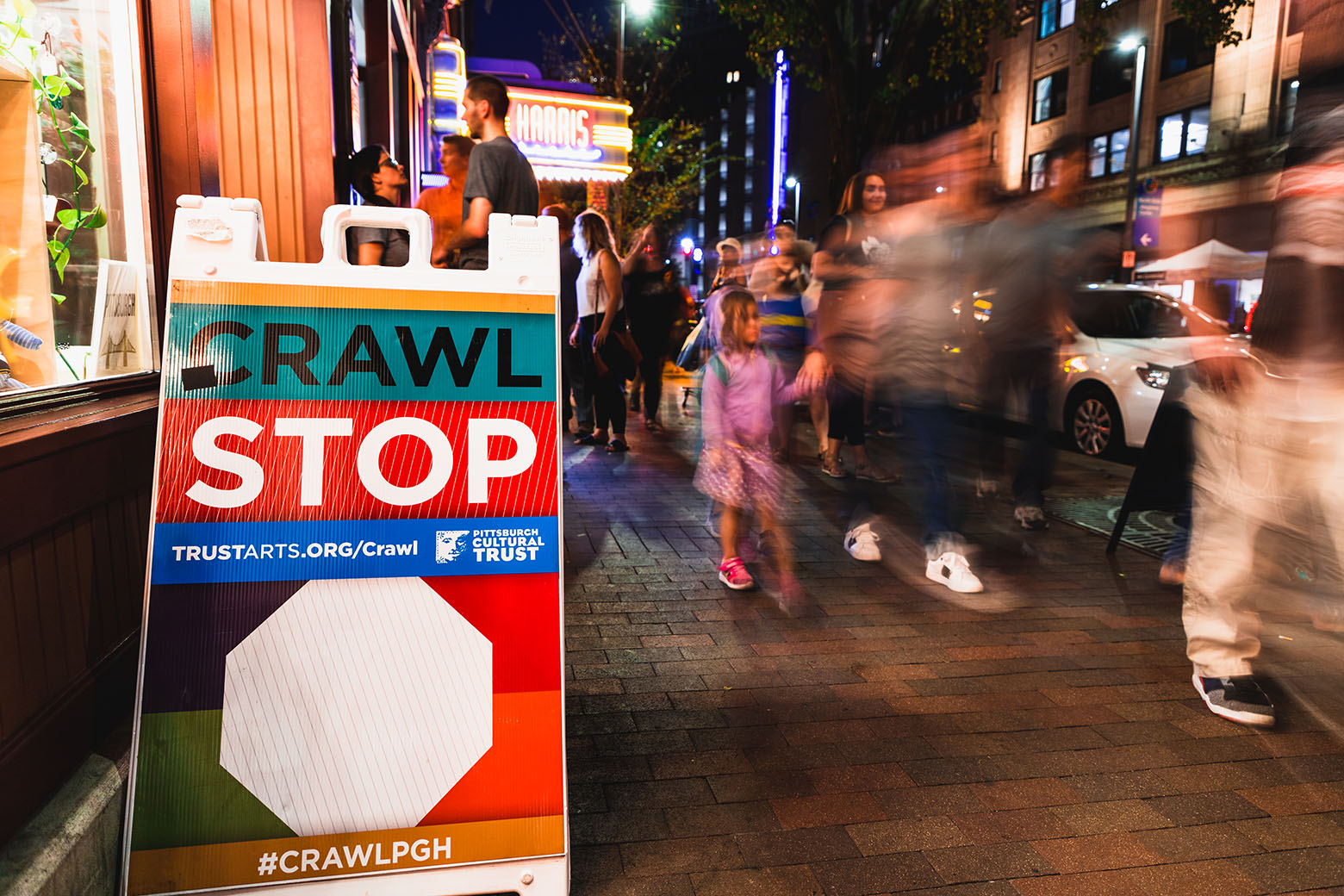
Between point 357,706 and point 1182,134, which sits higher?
point 1182,134

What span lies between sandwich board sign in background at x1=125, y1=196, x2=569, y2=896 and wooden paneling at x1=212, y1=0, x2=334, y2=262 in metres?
1.89

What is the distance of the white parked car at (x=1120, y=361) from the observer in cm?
852

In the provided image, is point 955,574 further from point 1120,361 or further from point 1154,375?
point 1120,361

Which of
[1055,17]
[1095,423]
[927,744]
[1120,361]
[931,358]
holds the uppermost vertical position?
[1055,17]

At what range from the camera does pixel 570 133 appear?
15461 mm

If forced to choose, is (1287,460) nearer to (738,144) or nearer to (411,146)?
(411,146)

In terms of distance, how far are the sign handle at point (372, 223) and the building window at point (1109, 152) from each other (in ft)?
106

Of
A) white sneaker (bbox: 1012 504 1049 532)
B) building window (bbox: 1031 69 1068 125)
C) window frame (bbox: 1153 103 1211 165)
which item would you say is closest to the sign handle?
white sneaker (bbox: 1012 504 1049 532)

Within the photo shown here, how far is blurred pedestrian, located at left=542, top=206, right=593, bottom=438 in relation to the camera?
8.22 m

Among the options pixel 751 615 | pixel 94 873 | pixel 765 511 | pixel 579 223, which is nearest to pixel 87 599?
pixel 94 873

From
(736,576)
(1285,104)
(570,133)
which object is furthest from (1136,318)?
(1285,104)

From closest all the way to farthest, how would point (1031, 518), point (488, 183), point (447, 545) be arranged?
point (447, 545) → point (488, 183) → point (1031, 518)

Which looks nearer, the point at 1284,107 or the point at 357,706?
the point at 357,706

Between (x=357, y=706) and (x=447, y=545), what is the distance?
0.39 m
